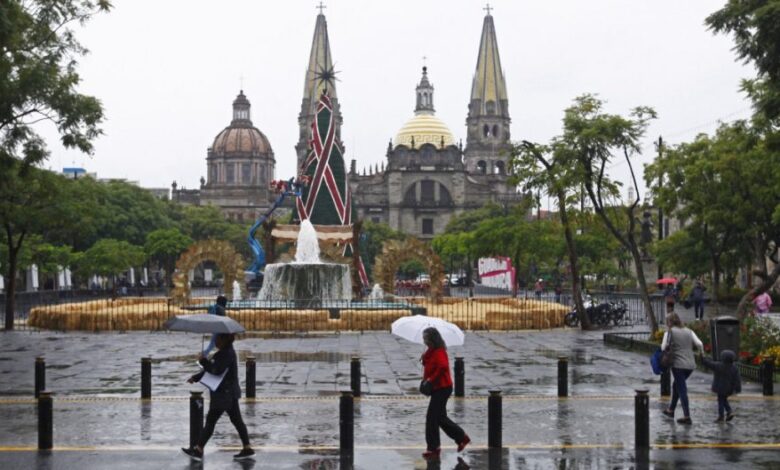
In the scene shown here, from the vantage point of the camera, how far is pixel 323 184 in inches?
2338

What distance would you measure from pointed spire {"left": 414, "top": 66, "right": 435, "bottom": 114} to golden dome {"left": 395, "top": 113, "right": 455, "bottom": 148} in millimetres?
5925

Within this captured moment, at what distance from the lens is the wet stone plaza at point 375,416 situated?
11156mm

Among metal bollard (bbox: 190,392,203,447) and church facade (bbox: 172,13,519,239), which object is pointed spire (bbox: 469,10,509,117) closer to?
church facade (bbox: 172,13,519,239)

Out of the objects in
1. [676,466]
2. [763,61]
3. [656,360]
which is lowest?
[676,466]

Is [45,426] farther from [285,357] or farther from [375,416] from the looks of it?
[285,357]

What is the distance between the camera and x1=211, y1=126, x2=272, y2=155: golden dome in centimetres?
14788

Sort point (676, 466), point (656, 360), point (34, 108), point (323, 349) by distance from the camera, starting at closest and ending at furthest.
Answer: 1. point (676, 466)
2. point (656, 360)
3. point (34, 108)
4. point (323, 349)

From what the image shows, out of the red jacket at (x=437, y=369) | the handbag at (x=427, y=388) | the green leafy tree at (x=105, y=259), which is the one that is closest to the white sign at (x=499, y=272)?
the green leafy tree at (x=105, y=259)

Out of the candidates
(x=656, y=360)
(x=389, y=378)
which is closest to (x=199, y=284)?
(x=389, y=378)

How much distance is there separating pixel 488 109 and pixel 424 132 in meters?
Answer: 9.32

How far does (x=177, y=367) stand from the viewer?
2055 centimetres

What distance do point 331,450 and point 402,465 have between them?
110 centimetres

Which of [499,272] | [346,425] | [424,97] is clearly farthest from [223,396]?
[424,97]

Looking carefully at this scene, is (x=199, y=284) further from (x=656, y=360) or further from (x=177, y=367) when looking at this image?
(x=656, y=360)
